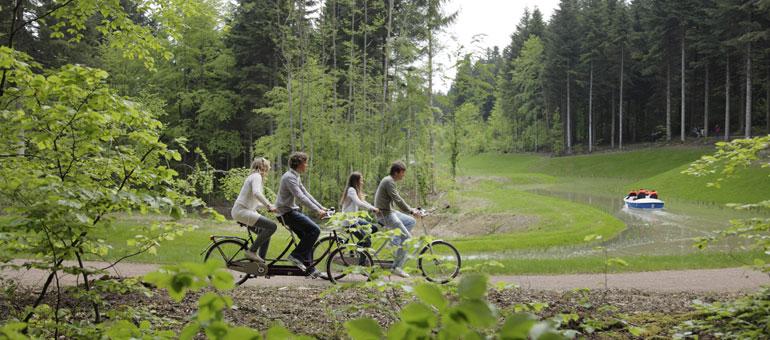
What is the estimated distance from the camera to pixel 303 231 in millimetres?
7922

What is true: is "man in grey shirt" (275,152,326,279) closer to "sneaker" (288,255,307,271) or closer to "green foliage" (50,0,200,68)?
"sneaker" (288,255,307,271)

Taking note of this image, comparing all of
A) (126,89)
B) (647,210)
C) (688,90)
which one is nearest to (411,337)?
(647,210)

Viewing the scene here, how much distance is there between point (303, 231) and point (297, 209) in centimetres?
37

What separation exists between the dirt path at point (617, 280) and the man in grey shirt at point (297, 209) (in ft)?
1.80

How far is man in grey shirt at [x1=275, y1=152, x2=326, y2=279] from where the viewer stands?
25.0 ft

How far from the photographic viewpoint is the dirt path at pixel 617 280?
27.2ft

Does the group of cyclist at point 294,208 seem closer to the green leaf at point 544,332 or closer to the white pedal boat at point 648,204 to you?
the green leaf at point 544,332

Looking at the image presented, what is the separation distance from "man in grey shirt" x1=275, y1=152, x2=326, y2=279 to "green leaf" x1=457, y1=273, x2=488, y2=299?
6.52 m

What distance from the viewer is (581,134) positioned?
64375mm

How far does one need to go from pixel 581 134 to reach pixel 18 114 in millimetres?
66391

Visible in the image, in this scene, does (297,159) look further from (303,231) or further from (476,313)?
(476,313)

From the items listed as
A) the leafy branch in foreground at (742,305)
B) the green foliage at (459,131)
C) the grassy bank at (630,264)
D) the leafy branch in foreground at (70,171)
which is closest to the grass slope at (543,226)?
the grassy bank at (630,264)

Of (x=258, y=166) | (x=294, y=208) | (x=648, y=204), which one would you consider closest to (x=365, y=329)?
(x=294, y=208)

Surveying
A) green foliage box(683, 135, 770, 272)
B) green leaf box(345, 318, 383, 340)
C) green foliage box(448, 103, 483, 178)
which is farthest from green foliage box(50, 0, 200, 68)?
green foliage box(448, 103, 483, 178)
